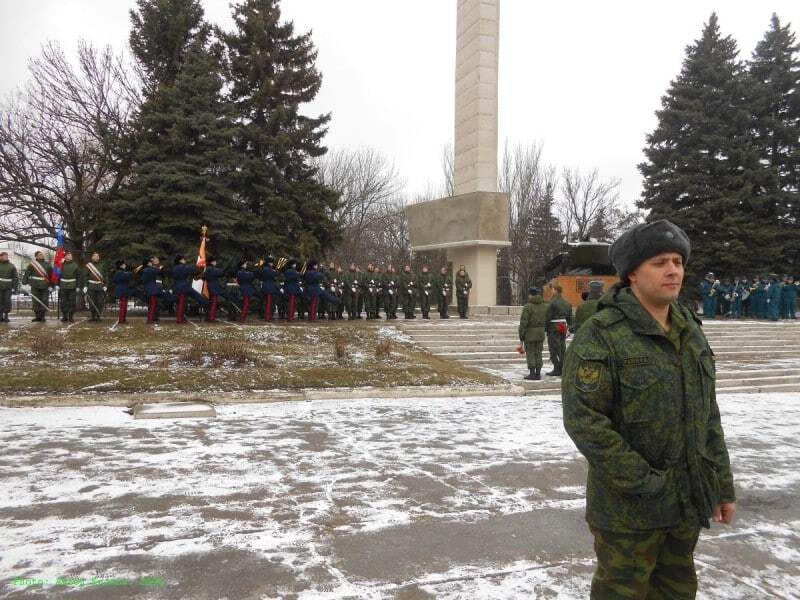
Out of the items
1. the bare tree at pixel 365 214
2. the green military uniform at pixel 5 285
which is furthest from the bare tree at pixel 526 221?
the green military uniform at pixel 5 285

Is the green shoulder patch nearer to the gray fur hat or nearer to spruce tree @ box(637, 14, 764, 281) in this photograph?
the gray fur hat

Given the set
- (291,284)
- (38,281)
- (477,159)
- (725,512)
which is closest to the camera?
(725,512)

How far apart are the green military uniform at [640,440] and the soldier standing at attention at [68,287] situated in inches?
630

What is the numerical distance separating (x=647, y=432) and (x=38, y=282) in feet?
56.2

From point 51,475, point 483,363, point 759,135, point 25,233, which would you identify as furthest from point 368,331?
point 759,135

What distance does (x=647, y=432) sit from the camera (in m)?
Answer: 2.20

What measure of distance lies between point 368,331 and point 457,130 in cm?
1210

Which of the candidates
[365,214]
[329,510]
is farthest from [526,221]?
[329,510]

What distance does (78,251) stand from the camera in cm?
2152

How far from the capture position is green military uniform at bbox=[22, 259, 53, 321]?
50.7 feet

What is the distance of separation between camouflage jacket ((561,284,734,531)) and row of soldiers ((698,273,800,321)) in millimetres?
24824

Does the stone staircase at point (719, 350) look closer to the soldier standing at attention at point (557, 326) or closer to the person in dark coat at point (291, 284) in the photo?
the soldier standing at attention at point (557, 326)

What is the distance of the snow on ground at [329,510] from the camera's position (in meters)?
3.40

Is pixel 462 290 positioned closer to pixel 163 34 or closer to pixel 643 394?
pixel 163 34
